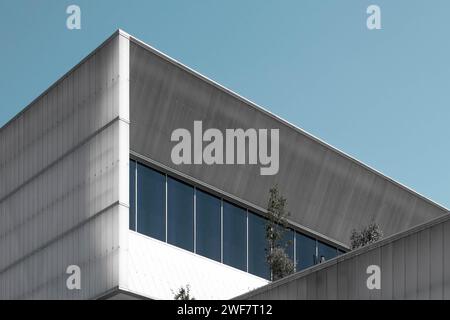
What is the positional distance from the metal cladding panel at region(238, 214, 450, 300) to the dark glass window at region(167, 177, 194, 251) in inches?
570

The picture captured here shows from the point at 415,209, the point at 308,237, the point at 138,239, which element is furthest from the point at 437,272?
the point at 415,209

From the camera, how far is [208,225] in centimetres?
4350

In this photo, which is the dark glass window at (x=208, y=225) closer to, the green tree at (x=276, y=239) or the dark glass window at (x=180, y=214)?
the dark glass window at (x=180, y=214)

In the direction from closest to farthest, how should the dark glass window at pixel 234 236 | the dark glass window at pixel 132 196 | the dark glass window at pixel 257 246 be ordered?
the dark glass window at pixel 132 196 → the dark glass window at pixel 234 236 → the dark glass window at pixel 257 246

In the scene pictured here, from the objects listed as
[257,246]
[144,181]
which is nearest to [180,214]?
[144,181]

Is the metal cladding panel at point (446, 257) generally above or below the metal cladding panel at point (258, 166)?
below

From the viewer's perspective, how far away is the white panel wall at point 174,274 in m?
37.8

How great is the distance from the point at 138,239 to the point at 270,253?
5.75 metres

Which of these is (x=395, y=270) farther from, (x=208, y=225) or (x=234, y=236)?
(x=234, y=236)

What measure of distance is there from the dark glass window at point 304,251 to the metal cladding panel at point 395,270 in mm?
21430

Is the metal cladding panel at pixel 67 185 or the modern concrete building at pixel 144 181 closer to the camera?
the metal cladding panel at pixel 67 185

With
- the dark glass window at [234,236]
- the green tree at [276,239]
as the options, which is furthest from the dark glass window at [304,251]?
the green tree at [276,239]

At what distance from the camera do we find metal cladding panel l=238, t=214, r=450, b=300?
23594 mm

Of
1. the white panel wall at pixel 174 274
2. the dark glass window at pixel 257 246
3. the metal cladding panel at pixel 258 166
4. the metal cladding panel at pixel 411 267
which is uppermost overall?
the metal cladding panel at pixel 258 166
